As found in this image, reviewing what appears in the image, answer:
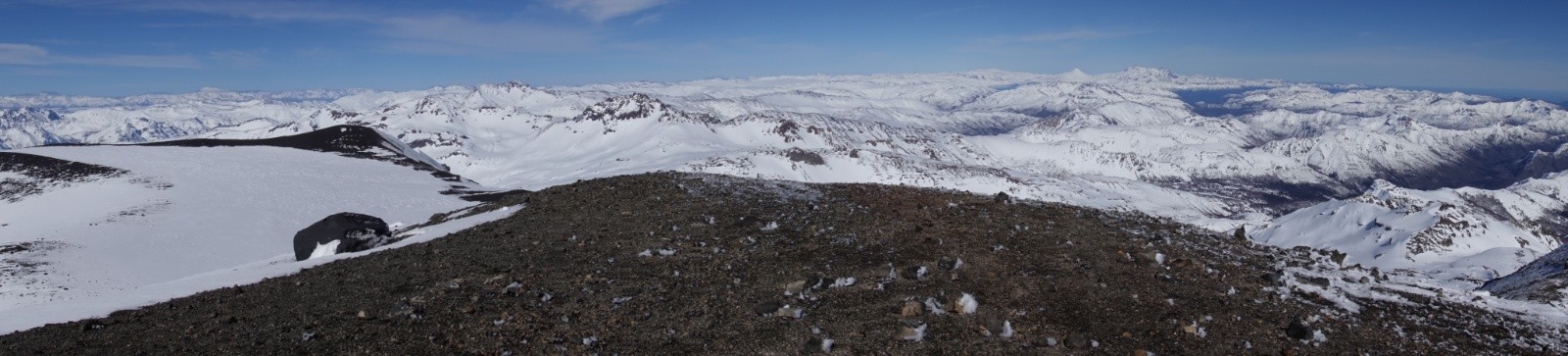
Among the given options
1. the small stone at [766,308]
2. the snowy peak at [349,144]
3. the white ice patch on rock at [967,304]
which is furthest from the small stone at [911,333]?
the snowy peak at [349,144]

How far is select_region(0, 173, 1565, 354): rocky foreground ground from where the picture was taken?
11.0m

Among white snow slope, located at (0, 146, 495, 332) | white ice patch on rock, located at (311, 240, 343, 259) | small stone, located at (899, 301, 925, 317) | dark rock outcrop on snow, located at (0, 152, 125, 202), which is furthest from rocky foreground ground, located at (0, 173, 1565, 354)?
dark rock outcrop on snow, located at (0, 152, 125, 202)

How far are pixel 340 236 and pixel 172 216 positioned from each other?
2632 cm

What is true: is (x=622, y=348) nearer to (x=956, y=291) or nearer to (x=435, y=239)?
(x=956, y=291)

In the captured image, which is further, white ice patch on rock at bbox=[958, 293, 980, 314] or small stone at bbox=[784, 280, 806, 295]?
small stone at bbox=[784, 280, 806, 295]

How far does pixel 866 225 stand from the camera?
18406 millimetres

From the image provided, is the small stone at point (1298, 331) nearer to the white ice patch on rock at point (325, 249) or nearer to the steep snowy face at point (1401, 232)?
the white ice patch on rock at point (325, 249)

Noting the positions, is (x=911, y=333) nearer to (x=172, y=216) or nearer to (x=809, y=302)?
(x=809, y=302)

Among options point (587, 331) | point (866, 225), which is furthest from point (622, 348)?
point (866, 225)

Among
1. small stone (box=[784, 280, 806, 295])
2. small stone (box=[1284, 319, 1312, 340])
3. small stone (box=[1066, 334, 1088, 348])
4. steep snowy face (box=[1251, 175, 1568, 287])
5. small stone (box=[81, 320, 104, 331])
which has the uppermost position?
small stone (box=[81, 320, 104, 331])

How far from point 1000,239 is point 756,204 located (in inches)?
306

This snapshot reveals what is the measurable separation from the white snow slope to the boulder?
146 cm

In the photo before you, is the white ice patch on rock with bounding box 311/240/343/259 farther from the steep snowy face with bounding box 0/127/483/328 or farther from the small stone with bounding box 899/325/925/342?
the small stone with bounding box 899/325/925/342

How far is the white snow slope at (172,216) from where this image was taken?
913 inches
